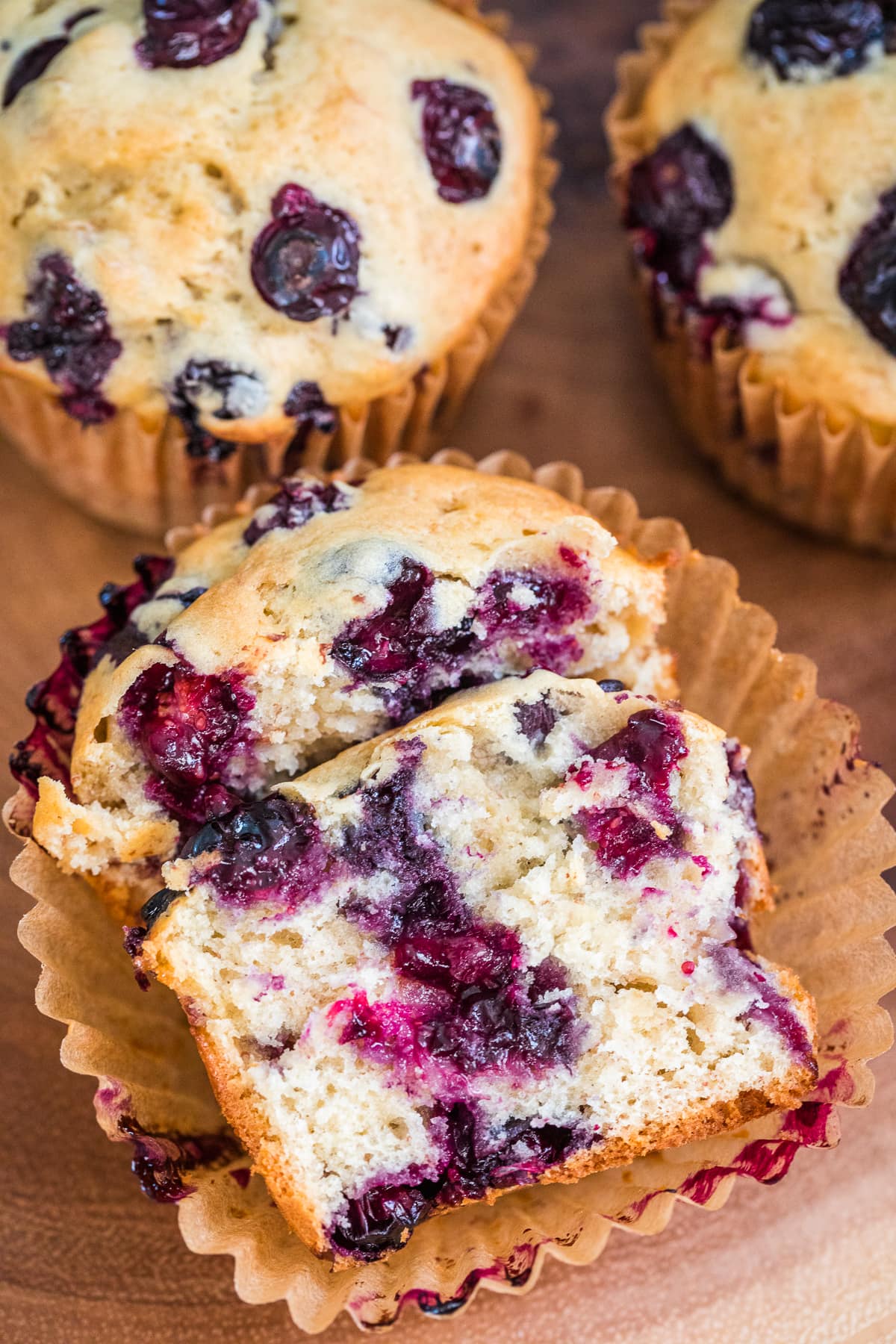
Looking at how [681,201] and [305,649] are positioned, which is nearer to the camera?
[305,649]

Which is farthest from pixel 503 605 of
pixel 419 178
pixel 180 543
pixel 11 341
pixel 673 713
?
pixel 11 341

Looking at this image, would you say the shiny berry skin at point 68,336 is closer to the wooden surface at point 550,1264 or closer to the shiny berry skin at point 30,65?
the shiny berry skin at point 30,65

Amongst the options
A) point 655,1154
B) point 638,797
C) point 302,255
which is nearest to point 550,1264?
point 655,1154

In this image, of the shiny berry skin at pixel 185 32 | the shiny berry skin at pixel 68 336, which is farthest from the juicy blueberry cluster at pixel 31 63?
the shiny berry skin at pixel 68 336

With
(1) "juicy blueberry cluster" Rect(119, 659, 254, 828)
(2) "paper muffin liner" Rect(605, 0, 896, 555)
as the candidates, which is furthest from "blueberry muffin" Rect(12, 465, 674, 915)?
(2) "paper muffin liner" Rect(605, 0, 896, 555)

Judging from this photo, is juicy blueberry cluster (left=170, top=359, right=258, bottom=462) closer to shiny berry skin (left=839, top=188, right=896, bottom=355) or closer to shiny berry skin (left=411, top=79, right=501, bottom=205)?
shiny berry skin (left=411, top=79, right=501, bottom=205)

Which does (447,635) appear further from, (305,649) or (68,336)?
(68,336)
